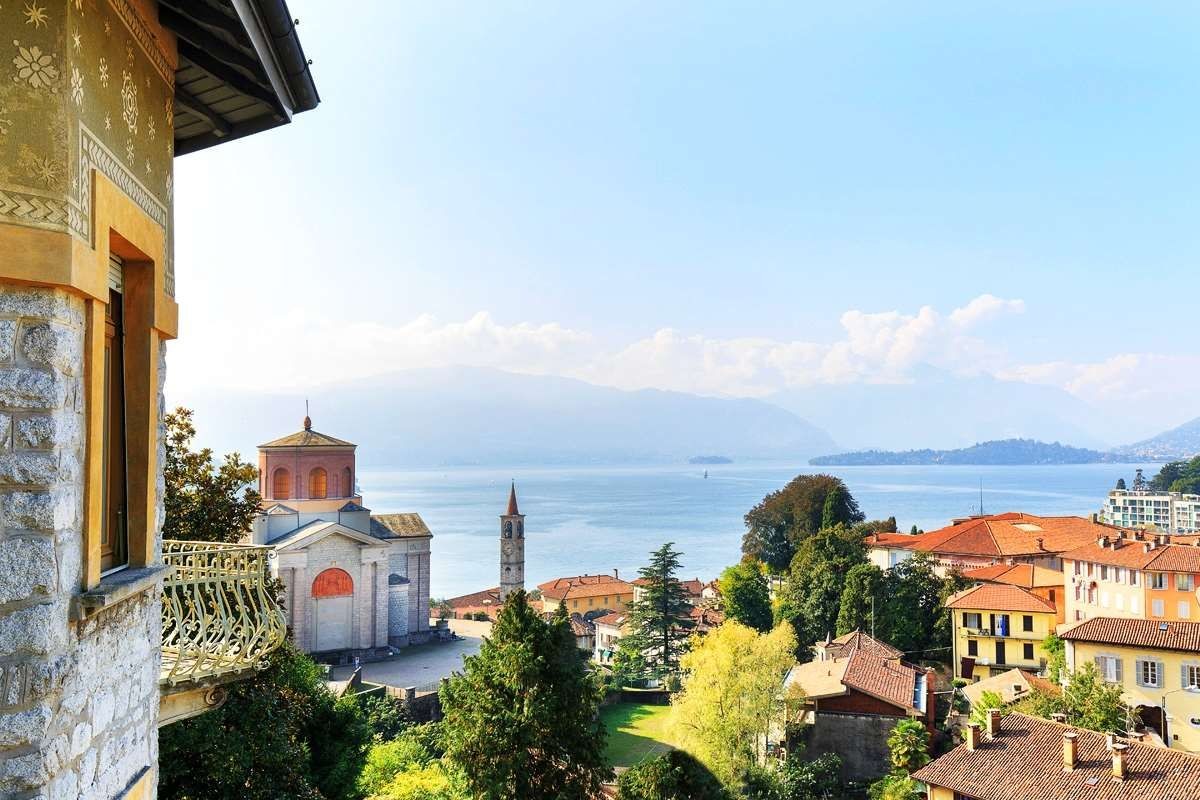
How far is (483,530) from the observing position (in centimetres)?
14362

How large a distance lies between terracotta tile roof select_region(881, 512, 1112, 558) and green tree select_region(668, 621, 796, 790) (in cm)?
2193

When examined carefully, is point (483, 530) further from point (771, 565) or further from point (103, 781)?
point (103, 781)

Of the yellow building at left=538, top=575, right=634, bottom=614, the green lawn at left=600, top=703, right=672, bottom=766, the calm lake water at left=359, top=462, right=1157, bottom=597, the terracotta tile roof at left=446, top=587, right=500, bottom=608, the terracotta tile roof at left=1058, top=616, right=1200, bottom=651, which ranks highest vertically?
the terracotta tile roof at left=1058, top=616, right=1200, bottom=651

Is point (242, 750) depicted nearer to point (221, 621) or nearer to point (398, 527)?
point (221, 621)

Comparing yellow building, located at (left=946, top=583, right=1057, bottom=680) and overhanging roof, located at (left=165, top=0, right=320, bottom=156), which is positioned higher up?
overhanging roof, located at (left=165, top=0, right=320, bottom=156)

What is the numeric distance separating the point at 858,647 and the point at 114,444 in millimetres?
31024

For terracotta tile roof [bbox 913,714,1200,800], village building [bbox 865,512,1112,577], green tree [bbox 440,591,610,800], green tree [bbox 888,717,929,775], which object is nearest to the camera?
green tree [bbox 440,591,610,800]

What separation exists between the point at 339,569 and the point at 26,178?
1387 inches

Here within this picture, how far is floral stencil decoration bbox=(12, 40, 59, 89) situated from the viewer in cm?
278

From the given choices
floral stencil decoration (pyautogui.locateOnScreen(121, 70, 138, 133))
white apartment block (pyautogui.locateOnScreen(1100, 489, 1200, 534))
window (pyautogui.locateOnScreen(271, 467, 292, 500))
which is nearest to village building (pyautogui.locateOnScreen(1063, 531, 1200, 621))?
window (pyautogui.locateOnScreen(271, 467, 292, 500))

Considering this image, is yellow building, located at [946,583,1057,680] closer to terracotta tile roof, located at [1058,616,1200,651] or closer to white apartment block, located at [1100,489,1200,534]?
terracotta tile roof, located at [1058,616,1200,651]

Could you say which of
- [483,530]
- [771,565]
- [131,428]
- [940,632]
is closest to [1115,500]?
[771,565]

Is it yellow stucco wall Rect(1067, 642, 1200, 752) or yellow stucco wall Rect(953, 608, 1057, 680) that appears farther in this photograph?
yellow stucco wall Rect(953, 608, 1057, 680)

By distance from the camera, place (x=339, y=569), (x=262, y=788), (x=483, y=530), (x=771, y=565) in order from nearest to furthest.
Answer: (x=262, y=788) → (x=339, y=569) → (x=771, y=565) → (x=483, y=530)
